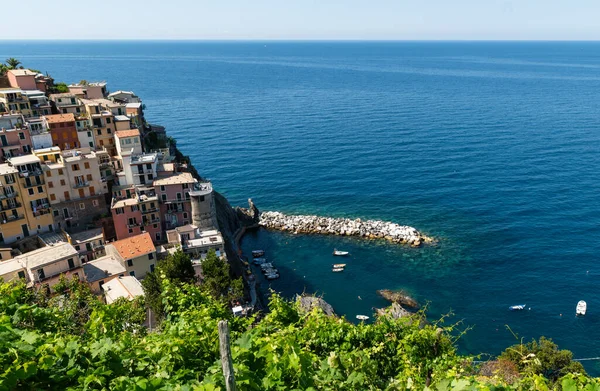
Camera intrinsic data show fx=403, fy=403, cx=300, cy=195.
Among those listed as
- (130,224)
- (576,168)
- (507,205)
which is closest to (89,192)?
(130,224)

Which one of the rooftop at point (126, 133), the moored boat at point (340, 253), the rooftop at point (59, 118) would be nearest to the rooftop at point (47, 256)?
the rooftop at point (126, 133)

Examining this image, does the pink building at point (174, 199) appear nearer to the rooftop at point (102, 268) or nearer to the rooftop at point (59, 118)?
the rooftop at point (102, 268)

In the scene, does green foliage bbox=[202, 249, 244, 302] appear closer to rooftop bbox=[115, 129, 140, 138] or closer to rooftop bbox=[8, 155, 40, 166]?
rooftop bbox=[8, 155, 40, 166]

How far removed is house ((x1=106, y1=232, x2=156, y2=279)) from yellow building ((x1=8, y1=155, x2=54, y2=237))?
11366 millimetres

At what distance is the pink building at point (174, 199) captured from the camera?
59.4m

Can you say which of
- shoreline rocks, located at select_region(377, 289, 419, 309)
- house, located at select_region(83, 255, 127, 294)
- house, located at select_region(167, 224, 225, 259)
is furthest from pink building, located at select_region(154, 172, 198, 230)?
shoreline rocks, located at select_region(377, 289, 419, 309)

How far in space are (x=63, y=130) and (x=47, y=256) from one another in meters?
29.5

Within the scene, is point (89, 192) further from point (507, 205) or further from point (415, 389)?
point (507, 205)

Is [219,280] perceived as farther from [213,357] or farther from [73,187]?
[213,357]

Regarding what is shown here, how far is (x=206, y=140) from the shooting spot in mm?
124500

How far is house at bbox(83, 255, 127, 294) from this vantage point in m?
47.0

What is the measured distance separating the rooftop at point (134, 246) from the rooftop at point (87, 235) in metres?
3.71

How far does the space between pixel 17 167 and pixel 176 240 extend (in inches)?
892

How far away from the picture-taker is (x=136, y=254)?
50781 millimetres
